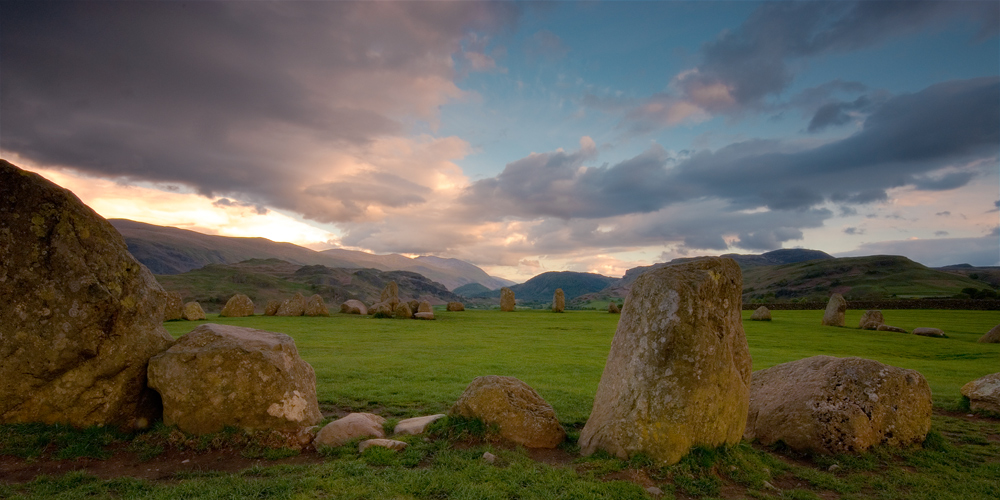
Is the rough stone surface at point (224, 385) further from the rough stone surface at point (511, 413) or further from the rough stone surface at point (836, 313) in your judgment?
the rough stone surface at point (836, 313)

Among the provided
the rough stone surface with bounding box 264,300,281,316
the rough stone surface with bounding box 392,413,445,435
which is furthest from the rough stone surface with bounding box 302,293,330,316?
the rough stone surface with bounding box 392,413,445,435

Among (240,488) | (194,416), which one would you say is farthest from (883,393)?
(194,416)

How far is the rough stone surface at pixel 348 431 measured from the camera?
373 inches

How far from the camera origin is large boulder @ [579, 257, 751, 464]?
8.25 metres

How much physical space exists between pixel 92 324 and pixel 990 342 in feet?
152

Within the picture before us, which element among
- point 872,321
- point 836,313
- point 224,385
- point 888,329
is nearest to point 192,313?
point 224,385

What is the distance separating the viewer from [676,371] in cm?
830

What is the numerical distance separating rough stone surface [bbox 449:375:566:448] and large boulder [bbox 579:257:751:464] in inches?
37.6

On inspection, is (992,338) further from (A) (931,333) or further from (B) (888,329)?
(B) (888,329)

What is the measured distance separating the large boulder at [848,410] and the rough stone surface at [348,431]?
868 centimetres

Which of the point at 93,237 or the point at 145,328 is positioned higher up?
the point at 93,237

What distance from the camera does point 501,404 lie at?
9875mm

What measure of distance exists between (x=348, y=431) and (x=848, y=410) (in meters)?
10.8

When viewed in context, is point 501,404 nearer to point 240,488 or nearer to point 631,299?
point 631,299
